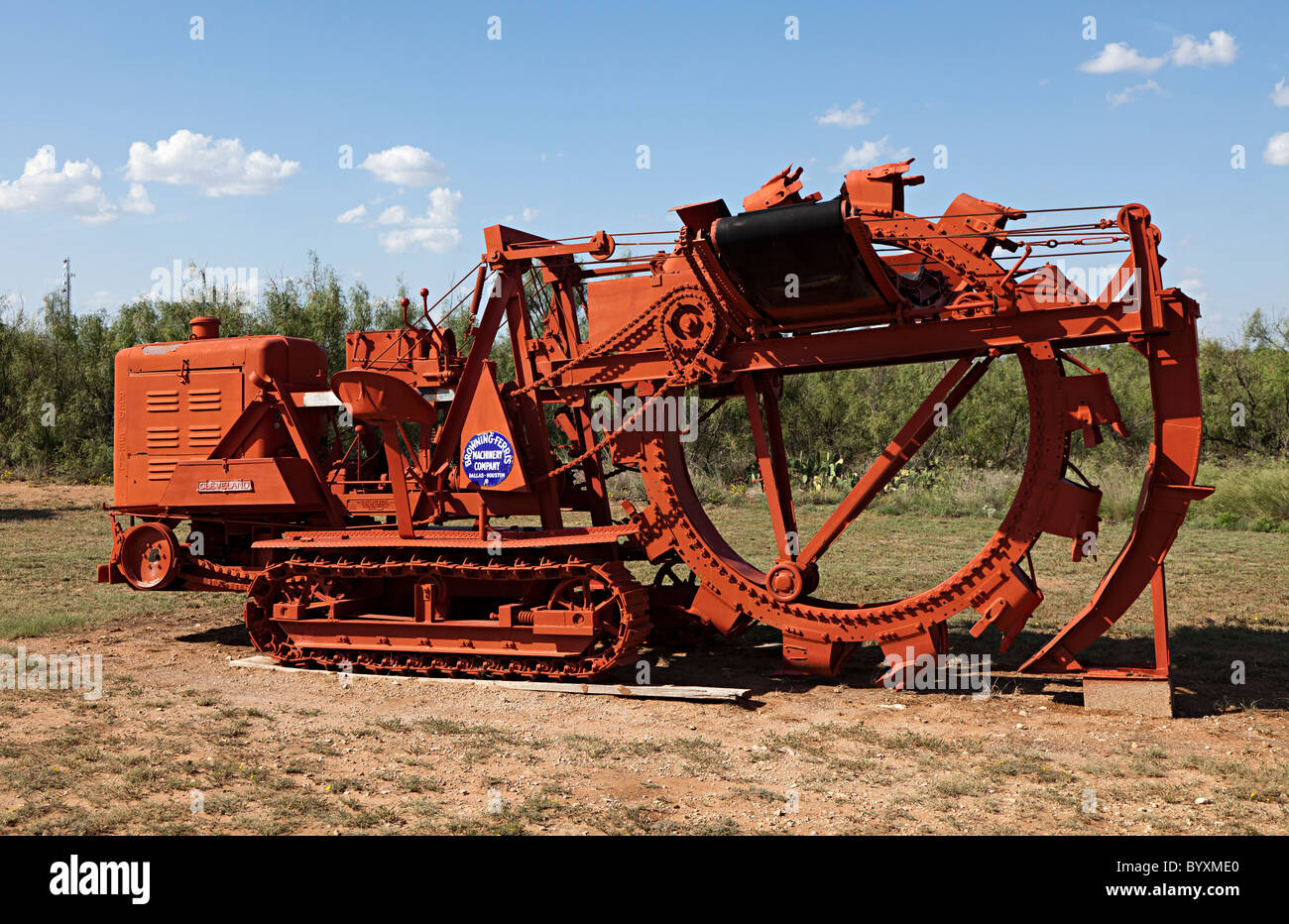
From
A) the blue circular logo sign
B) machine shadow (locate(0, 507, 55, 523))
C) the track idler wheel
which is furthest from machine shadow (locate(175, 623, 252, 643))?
machine shadow (locate(0, 507, 55, 523))

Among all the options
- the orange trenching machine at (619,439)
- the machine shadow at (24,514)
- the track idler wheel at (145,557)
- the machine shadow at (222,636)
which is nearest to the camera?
the orange trenching machine at (619,439)

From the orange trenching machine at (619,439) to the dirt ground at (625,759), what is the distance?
67 cm

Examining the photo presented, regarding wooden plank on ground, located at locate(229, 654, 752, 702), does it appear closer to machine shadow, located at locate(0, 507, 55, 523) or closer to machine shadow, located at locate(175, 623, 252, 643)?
machine shadow, located at locate(175, 623, 252, 643)

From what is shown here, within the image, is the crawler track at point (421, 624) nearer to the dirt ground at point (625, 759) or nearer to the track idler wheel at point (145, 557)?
the dirt ground at point (625, 759)

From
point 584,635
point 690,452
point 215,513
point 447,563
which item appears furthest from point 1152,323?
point 690,452

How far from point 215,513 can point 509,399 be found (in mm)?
3755

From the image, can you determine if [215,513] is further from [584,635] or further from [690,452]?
[690,452]

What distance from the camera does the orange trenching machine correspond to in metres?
8.84

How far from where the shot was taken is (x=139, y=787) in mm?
7090

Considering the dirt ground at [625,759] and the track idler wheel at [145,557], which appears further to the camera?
the track idler wheel at [145,557]

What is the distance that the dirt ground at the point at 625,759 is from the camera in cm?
650

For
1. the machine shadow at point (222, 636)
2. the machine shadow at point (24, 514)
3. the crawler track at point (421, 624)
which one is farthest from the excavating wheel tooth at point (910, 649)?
the machine shadow at point (24, 514)

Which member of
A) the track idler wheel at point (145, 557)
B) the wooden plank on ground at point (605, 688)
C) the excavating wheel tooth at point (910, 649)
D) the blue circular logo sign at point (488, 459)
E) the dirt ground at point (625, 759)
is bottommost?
the dirt ground at point (625, 759)

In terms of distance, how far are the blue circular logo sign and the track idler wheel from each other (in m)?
3.68
